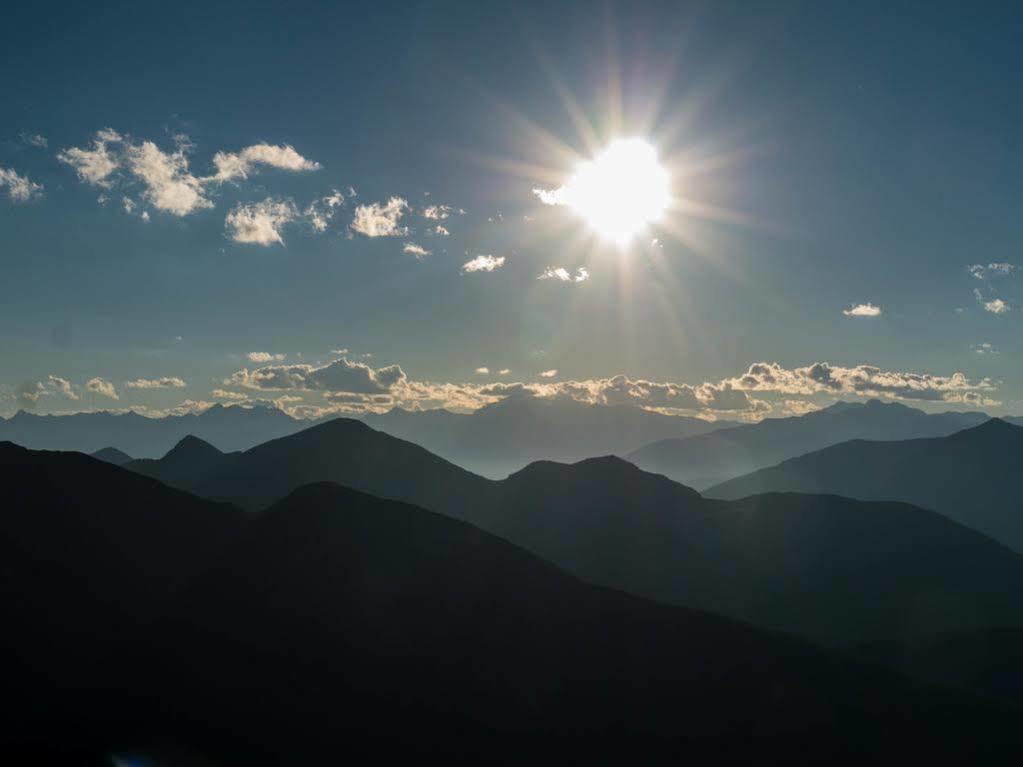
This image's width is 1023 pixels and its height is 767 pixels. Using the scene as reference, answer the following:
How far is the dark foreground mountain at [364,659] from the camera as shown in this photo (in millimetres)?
67062

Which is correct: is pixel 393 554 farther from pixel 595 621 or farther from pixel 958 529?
pixel 958 529

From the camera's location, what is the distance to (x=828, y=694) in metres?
79.0

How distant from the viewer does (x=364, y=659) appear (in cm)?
7769

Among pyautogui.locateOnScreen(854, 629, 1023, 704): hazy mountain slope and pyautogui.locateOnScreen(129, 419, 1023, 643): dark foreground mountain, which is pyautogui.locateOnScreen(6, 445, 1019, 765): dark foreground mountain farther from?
pyautogui.locateOnScreen(129, 419, 1023, 643): dark foreground mountain

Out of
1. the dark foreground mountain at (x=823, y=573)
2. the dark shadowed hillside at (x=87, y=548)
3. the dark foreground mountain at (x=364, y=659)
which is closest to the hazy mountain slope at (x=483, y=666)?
the dark foreground mountain at (x=364, y=659)

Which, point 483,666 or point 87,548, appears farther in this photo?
point 87,548

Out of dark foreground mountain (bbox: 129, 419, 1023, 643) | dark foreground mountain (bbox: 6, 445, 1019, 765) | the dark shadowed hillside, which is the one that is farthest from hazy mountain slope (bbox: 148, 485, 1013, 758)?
dark foreground mountain (bbox: 129, 419, 1023, 643)

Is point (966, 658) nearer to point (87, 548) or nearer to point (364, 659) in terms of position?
point (364, 659)

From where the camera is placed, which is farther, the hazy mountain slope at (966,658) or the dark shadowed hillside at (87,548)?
the hazy mountain slope at (966,658)

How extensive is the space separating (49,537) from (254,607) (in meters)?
34.6

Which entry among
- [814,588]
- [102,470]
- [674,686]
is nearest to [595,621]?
[674,686]

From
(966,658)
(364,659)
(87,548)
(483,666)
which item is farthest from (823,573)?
(87,548)

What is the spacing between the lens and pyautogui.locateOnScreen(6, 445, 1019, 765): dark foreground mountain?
220 feet

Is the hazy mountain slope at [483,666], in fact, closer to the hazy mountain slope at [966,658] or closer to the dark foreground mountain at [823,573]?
the hazy mountain slope at [966,658]
